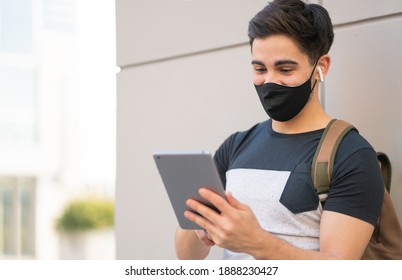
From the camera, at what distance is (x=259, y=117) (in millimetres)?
3840

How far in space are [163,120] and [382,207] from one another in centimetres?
180

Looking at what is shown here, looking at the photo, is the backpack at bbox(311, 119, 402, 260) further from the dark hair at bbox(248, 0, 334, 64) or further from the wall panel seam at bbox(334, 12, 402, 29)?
the wall panel seam at bbox(334, 12, 402, 29)

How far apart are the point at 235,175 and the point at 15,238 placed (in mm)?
20347

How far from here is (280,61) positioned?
9.47 ft

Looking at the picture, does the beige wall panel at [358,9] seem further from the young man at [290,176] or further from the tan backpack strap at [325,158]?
the tan backpack strap at [325,158]

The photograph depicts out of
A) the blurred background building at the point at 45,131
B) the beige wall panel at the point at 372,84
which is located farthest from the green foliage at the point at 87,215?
the beige wall panel at the point at 372,84

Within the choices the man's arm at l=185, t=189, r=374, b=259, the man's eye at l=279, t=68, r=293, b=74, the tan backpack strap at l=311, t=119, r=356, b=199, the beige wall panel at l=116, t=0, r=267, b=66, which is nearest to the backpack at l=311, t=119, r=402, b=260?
the tan backpack strap at l=311, t=119, r=356, b=199

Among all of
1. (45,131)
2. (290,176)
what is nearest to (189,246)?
(290,176)

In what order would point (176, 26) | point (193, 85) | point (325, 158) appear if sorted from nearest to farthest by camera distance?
1. point (325, 158)
2. point (193, 85)
3. point (176, 26)

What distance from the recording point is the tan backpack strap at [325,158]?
2762mm

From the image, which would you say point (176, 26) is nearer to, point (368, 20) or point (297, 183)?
point (368, 20)

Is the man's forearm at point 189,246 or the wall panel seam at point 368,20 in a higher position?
the wall panel seam at point 368,20
